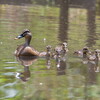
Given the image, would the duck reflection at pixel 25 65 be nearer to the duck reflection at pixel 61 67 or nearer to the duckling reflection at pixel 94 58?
the duck reflection at pixel 61 67

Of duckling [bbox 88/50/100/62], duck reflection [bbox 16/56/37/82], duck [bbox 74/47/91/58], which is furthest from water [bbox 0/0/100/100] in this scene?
→ duckling [bbox 88/50/100/62]

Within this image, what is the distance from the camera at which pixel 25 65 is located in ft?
31.0

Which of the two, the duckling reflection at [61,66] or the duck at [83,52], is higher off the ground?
the duck at [83,52]

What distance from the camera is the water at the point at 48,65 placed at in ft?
24.0

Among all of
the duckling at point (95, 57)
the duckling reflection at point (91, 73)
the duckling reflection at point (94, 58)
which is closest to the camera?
the duckling reflection at point (91, 73)

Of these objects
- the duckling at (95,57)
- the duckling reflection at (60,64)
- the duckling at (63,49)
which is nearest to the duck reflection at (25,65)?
the duckling reflection at (60,64)

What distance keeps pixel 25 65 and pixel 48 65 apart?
50 cm

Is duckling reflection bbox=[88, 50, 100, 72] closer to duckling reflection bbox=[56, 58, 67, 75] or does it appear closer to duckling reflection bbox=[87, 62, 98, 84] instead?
duckling reflection bbox=[87, 62, 98, 84]

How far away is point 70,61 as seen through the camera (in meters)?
10.0

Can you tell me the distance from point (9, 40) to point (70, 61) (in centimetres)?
252

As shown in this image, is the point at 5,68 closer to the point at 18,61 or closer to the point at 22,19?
the point at 18,61

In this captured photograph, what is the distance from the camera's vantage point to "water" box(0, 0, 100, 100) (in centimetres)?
732

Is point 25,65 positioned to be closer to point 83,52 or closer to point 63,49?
point 63,49

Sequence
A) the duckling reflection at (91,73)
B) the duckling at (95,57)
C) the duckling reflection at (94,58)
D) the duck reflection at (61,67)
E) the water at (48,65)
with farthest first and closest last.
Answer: the duckling at (95,57)
the duckling reflection at (94,58)
the duck reflection at (61,67)
the duckling reflection at (91,73)
the water at (48,65)
